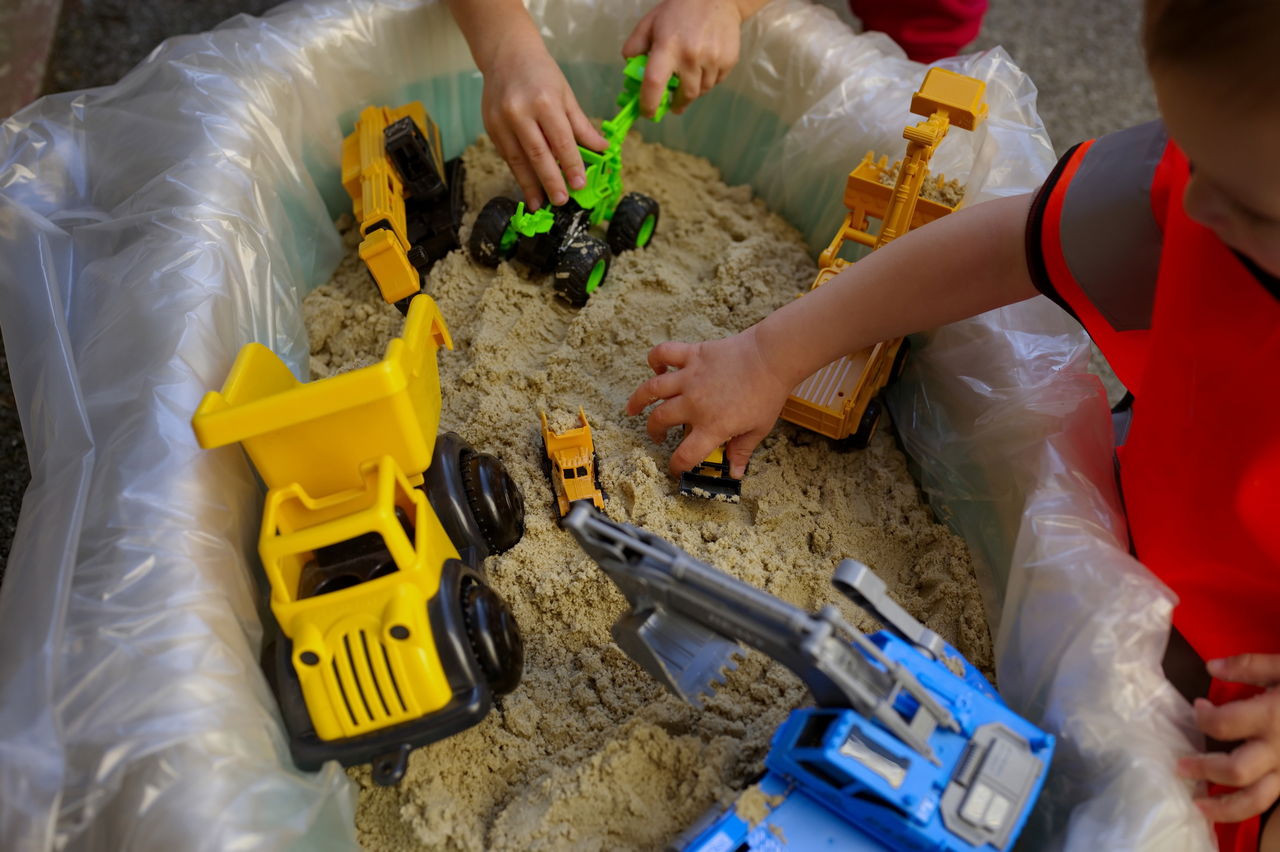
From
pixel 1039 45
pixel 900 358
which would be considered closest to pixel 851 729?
pixel 900 358

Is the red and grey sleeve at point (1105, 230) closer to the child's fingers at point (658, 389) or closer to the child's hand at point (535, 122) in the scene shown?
the child's fingers at point (658, 389)

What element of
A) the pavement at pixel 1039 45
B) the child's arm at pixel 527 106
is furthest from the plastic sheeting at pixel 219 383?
the pavement at pixel 1039 45

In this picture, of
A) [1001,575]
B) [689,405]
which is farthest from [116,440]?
[1001,575]

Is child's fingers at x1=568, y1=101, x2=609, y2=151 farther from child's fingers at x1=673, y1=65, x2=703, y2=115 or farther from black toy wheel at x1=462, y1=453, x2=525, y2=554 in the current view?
black toy wheel at x1=462, y1=453, x2=525, y2=554

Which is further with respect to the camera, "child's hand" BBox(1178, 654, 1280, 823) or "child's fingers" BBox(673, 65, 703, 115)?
"child's fingers" BBox(673, 65, 703, 115)

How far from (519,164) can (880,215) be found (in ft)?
1.14

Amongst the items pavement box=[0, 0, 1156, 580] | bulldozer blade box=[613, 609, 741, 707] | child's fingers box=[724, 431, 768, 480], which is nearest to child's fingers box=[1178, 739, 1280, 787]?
bulldozer blade box=[613, 609, 741, 707]

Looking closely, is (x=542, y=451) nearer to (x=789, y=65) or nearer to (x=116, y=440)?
(x=116, y=440)

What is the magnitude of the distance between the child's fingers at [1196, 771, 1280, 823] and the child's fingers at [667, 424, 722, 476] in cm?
41

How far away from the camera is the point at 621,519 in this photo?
79cm

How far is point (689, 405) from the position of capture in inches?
31.1

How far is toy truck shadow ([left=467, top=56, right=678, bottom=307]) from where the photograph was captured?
0.92 meters

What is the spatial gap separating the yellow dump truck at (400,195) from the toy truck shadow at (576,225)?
5cm

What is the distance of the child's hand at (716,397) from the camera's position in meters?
0.78
